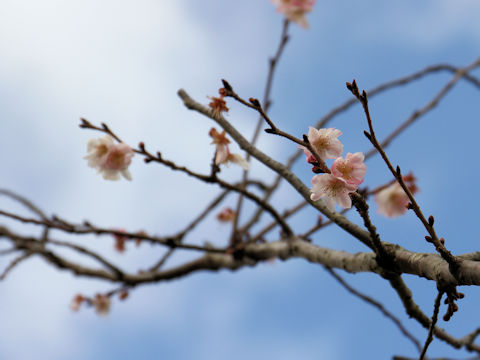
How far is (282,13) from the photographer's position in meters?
2.76

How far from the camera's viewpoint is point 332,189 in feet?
4.05

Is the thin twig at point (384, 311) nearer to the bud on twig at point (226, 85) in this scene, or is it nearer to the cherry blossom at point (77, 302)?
the bud on twig at point (226, 85)

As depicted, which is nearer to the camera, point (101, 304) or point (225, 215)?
point (101, 304)

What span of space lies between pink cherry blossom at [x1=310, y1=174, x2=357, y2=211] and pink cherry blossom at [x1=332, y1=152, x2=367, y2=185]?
0.02 metres

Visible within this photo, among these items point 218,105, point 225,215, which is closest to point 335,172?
point 218,105

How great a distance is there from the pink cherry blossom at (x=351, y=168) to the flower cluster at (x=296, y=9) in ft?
5.65

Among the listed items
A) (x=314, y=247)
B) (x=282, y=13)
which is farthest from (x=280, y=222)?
(x=282, y=13)

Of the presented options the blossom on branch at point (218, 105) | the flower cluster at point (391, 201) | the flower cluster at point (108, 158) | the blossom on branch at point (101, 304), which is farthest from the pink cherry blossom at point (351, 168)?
the blossom on branch at point (101, 304)

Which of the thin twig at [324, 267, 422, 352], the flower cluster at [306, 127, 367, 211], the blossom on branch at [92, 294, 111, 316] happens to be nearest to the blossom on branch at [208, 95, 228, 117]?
the flower cluster at [306, 127, 367, 211]

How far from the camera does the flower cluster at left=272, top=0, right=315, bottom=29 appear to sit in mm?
2748

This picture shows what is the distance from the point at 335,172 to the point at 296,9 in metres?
1.88

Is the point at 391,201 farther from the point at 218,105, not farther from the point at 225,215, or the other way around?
the point at 218,105

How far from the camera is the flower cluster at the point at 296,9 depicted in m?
2.75

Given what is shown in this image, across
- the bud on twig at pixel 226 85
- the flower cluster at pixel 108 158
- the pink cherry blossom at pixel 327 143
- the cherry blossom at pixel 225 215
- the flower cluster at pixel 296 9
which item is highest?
the flower cluster at pixel 296 9
